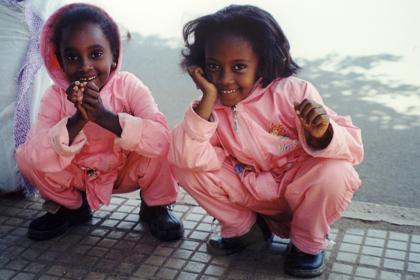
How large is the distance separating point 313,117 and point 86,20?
1200 mm

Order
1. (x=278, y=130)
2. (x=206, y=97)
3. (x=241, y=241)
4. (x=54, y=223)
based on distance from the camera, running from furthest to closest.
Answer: (x=54, y=223) < (x=241, y=241) < (x=278, y=130) < (x=206, y=97)

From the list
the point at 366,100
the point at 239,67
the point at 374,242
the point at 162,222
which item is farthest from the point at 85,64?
the point at 366,100

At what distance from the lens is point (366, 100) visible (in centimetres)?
518

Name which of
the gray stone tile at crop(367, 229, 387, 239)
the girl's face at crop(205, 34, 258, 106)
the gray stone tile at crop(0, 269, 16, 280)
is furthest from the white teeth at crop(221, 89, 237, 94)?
the gray stone tile at crop(0, 269, 16, 280)

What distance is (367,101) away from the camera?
516 cm

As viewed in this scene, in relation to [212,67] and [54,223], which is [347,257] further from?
[54,223]

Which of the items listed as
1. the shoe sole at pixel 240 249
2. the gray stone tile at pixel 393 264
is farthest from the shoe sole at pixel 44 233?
the gray stone tile at pixel 393 264

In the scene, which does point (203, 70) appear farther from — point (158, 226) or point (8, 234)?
point (8, 234)

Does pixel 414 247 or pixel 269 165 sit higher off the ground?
pixel 269 165

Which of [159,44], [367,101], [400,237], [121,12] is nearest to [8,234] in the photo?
[400,237]

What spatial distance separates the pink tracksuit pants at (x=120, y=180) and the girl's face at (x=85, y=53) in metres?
0.44

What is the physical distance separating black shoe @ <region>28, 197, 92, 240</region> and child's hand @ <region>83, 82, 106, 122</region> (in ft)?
2.09

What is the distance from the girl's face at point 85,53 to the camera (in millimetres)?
2707

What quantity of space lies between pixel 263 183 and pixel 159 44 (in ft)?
16.3
